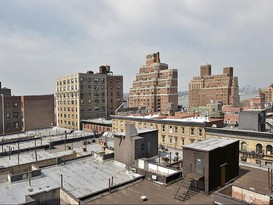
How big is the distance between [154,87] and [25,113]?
73.4 m

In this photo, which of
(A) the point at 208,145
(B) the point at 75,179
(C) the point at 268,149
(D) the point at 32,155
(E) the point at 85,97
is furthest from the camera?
(E) the point at 85,97

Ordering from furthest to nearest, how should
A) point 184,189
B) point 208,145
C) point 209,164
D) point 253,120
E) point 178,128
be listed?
point 178,128 < point 253,120 < point 208,145 < point 184,189 < point 209,164

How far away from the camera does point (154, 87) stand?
13688cm

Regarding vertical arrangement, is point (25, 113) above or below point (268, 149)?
above

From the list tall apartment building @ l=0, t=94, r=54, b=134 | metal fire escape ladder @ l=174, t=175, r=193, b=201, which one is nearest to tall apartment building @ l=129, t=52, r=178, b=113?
tall apartment building @ l=0, t=94, r=54, b=134

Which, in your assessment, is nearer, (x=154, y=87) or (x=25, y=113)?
(x=25, y=113)

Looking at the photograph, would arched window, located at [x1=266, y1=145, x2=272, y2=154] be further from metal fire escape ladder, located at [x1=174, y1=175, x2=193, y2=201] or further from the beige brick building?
metal fire escape ladder, located at [x1=174, y1=175, x2=193, y2=201]

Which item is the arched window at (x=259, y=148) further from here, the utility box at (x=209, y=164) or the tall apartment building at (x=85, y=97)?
the tall apartment building at (x=85, y=97)

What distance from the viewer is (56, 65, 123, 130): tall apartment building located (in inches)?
3745

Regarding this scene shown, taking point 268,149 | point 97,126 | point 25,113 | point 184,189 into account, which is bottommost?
point 97,126

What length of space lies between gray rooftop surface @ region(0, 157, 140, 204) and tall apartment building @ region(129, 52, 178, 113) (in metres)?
91.0

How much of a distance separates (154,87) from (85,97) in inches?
2076

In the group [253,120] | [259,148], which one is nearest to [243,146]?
[259,148]

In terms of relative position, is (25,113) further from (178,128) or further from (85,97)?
(178,128)
